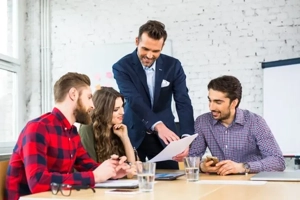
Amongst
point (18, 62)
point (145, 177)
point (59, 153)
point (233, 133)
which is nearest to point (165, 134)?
point (233, 133)

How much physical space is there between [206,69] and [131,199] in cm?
351

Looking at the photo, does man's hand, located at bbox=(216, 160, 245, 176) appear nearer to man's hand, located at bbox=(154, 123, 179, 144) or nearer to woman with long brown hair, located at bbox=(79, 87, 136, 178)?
man's hand, located at bbox=(154, 123, 179, 144)

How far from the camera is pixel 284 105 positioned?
14.5ft

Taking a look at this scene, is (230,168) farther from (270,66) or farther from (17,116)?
(17,116)

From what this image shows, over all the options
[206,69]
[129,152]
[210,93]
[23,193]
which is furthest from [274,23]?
[23,193]

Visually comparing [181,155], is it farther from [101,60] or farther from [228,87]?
[101,60]

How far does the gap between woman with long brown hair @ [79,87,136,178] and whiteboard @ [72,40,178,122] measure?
2411mm

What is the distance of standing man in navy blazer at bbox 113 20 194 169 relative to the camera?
270 centimetres

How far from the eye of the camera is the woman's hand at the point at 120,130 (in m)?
2.70

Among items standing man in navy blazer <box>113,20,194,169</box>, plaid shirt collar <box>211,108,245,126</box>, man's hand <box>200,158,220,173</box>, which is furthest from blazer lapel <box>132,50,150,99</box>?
man's hand <box>200,158,220,173</box>

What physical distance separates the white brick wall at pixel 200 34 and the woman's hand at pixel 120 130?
2274 millimetres

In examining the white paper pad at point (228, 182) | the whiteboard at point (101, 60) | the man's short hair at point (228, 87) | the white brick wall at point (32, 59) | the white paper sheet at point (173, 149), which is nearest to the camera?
the white paper pad at point (228, 182)

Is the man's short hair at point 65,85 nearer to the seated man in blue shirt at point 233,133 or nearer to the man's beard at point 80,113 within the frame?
the man's beard at point 80,113

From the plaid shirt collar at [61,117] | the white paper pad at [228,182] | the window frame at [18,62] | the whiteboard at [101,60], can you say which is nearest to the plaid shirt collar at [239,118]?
the white paper pad at [228,182]
